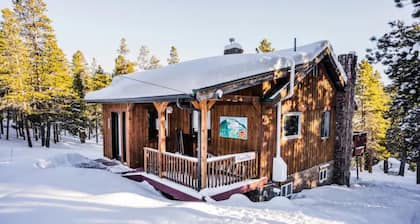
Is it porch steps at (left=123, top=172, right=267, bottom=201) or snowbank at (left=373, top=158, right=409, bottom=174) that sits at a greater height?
porch steps at (left=123, top=172, right=267, bottom=201)

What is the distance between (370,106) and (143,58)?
93.8 ft

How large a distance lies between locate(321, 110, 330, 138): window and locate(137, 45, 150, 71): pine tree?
29238mm

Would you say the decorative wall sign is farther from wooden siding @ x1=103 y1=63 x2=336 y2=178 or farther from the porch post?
the porch post

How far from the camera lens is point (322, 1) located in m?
12.4

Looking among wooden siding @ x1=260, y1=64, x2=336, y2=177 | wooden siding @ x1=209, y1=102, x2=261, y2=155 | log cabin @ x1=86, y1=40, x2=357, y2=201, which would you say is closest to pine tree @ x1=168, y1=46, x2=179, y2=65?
log cabin @ x1=86, y1=40, x2=357, y2=201

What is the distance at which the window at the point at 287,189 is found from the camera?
8.17m

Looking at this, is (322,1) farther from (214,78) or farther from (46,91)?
(46,91)

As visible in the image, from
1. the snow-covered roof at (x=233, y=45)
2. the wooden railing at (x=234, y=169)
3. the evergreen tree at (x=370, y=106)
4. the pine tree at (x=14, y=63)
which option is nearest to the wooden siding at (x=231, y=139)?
the wooden railing at (x=234, y=169)

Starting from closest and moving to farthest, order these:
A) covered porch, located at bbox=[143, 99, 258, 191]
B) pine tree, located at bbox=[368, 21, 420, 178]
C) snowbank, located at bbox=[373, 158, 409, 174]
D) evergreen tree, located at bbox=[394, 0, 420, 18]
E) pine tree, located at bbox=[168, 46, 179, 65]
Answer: evergreen tree, located at bbox=[394, 0, 420, 18] < covered porch, located at bbox=[143, 99, 258, 191] < pine tree, located at bbox=[368, 21, 420, 178] < snowbank, located at bbox=[373, 158, 409, 174] < pine tree, located at bbox=[168, 46, 179, 65]

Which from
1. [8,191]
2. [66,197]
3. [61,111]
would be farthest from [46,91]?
[66,197]

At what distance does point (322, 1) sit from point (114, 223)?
13656 mm

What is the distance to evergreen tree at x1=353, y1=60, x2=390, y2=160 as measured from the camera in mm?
18922

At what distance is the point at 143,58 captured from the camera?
3494cm

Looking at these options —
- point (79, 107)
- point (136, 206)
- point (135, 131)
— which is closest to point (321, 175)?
point (135, 131)
